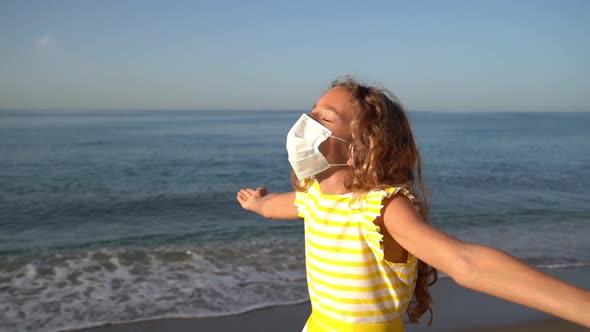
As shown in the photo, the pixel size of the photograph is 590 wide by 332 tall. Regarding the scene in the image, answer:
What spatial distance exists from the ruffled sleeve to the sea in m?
2.77

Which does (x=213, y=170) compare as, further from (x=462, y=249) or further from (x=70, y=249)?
(x=462, y=249)

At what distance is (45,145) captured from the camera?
821 inches

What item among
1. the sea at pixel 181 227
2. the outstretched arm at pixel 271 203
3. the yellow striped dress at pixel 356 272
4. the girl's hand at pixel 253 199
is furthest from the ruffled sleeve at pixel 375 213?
the sea at pixel 181 227

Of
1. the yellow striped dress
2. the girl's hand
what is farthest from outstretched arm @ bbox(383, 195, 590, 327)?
the girl's hand

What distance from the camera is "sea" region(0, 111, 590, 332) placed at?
222 inches

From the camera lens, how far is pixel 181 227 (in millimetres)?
9234

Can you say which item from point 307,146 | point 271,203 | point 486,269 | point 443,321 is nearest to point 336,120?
point 307,146

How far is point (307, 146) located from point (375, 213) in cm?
46

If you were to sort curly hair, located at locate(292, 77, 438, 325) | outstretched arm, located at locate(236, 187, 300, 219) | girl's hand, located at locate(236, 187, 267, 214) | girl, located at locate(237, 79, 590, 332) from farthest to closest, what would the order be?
1. girl's hand, located at locate(236, 187, 267, 214)
2. outstretched arm, located at locate(236, 187, 300, 219)
3. curly hair, located at locate(292, 77, 438, 325)
4. girl, located at locate(237, 79, 590, 332)

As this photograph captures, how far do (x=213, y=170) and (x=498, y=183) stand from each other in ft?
28.6

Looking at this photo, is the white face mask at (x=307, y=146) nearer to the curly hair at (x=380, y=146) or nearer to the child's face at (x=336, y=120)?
the child's face at (x=336, y=120)

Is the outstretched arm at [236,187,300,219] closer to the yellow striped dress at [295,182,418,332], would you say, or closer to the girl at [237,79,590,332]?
the girl at [237,79,590,332]

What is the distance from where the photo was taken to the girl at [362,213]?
70.7 inches

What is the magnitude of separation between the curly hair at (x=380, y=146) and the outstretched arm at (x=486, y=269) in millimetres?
197
